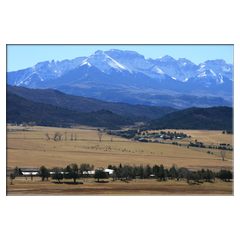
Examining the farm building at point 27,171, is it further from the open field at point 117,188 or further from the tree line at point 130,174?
the open field at point 117,188

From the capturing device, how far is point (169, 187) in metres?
48.8

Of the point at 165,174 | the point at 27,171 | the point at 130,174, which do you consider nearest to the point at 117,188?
the point at 130,174

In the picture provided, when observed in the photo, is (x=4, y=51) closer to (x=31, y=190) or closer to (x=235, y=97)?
(x=31, y=190)

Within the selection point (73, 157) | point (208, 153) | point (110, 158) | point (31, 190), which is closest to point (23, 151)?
point (73, 157)

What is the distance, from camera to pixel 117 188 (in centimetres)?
4794

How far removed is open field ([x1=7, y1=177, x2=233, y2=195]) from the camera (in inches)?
1705

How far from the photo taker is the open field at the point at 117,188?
142 ft

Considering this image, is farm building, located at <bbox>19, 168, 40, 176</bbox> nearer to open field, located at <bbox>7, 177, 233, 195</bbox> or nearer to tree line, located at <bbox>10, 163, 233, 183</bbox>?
tree line, located at <bbox>10, 163, 233, 183</bbox>

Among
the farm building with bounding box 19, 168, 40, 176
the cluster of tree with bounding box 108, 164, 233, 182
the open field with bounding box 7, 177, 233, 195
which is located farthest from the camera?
the farm building with bounding box 19, 168, 40, 176

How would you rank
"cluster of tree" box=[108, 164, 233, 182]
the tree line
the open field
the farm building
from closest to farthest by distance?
the open field
the tree line
"cluster of tree" box=[108, 164, 233, 182]
the farm building

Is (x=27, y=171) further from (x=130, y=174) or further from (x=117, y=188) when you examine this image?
(x=117, y=188)

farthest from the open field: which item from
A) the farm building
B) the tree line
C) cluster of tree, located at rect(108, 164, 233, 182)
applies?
the farm building

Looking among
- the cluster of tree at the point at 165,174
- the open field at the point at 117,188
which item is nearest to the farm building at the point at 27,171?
the open field at the point at 117,188
